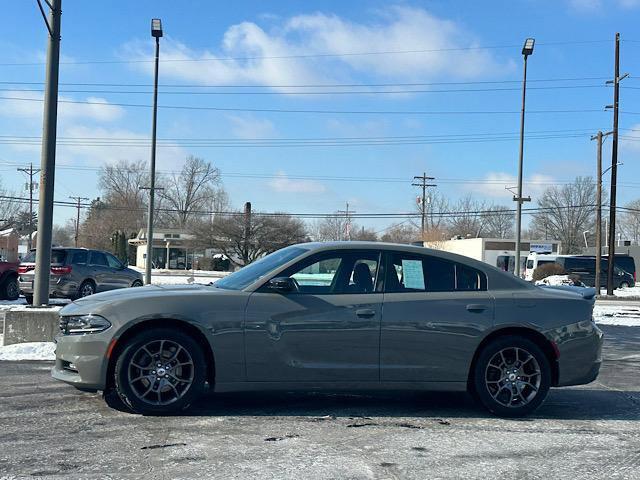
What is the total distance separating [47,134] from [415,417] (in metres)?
7.45

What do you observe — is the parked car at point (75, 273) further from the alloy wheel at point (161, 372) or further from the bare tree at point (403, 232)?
the bare tree at point (403, 232)

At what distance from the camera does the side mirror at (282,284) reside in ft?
19.3

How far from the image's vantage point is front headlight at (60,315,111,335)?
18.7 feet

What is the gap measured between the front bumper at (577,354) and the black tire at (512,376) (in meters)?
0.17

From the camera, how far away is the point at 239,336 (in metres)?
5.79

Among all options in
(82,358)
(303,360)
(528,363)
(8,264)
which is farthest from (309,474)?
(8,264)

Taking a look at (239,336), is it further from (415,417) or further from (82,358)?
(415,417)

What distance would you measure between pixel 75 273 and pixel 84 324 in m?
12.8

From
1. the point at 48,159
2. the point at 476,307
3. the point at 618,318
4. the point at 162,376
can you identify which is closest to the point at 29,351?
the point at 48,159

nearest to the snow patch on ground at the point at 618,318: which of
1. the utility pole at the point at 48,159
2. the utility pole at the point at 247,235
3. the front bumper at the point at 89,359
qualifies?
the utility pole at the point at 48,159

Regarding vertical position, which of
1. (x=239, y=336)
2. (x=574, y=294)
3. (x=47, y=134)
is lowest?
(x=239, y=336)

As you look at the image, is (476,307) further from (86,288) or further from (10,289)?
(10,289)

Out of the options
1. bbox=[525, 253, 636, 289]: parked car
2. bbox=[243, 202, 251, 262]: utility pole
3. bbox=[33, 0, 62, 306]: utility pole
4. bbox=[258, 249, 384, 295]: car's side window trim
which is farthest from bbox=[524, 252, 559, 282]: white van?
bbox=[258, 249, 384, 295]: car's side window trim

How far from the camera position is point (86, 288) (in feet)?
59.8
